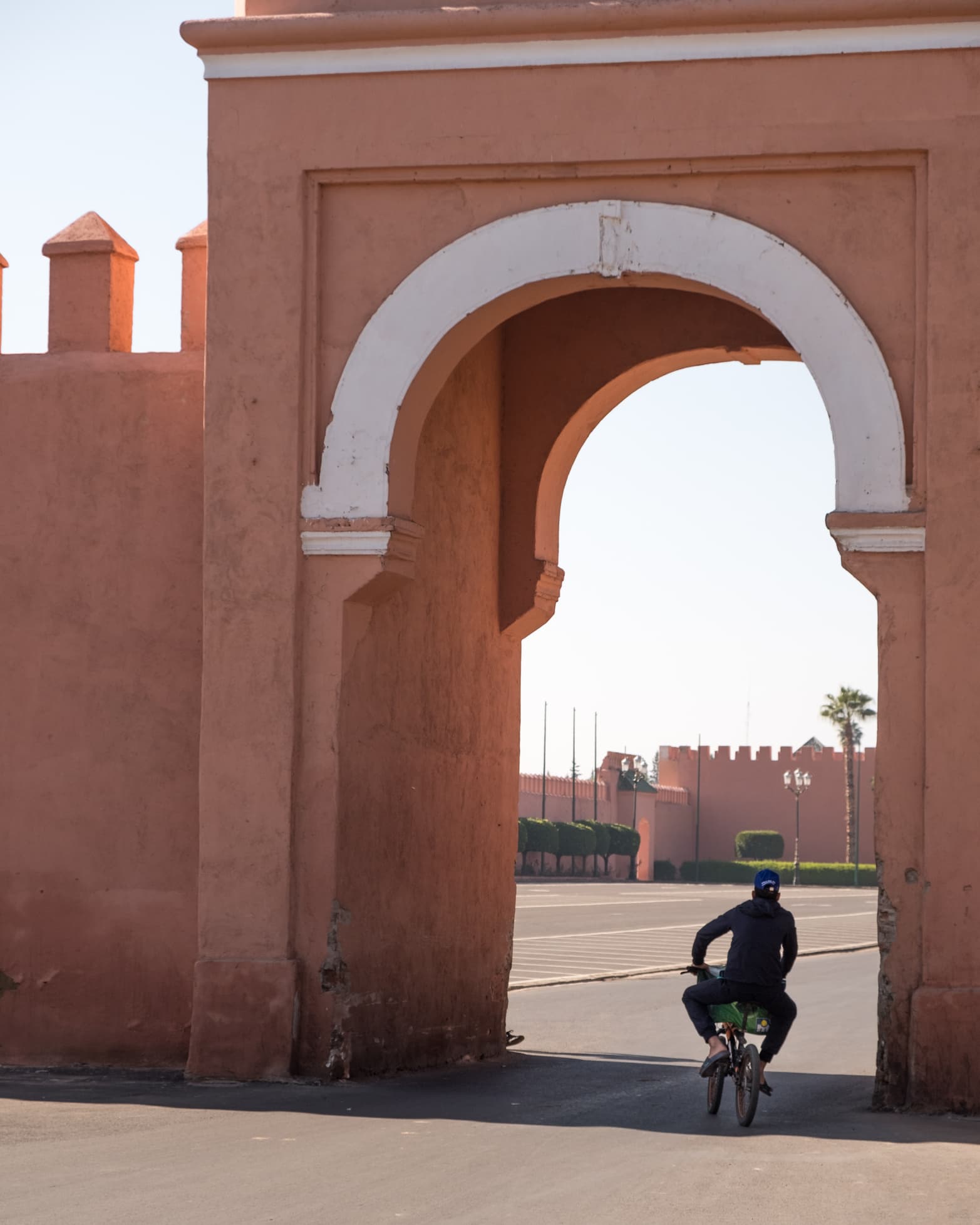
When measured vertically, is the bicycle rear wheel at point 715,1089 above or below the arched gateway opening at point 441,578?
below

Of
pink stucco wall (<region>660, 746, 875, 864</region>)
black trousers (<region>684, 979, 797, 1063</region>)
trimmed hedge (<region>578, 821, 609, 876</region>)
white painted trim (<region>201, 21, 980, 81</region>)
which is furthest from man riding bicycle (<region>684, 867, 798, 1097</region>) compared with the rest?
pink stucco wall (<region>660, 746, 875, 864</region>)

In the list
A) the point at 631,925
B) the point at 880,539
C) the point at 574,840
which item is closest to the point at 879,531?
the point at 880,539

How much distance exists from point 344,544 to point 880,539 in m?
2.81

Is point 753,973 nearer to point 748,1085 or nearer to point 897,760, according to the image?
point 748,1085

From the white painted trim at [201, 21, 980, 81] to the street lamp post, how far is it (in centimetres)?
5633

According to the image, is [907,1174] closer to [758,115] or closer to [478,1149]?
[478,1149]

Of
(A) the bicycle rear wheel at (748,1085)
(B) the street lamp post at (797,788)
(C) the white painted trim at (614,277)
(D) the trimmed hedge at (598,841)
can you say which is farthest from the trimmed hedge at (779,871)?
(A) the bicycle rear wheel at (748,1085)

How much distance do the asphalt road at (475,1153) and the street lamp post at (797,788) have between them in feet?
180

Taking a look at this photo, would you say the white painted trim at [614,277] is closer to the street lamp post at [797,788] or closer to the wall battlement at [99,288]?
the wall battlement at [99,288]

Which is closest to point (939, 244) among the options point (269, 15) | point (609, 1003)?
point (269, 15)

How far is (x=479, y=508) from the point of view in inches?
489

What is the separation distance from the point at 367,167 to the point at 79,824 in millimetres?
4050

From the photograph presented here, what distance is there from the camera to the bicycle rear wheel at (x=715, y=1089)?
909 centimetres

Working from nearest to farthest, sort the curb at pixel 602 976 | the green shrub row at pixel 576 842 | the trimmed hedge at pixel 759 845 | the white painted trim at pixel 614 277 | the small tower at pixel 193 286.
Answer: the white painted trim at pixel 614 277, the small tower at pixel 193 286, the curb at pixel 602 976, the green shrub row at pixel 576 842, the trimmed hedge at pixel 759 845
